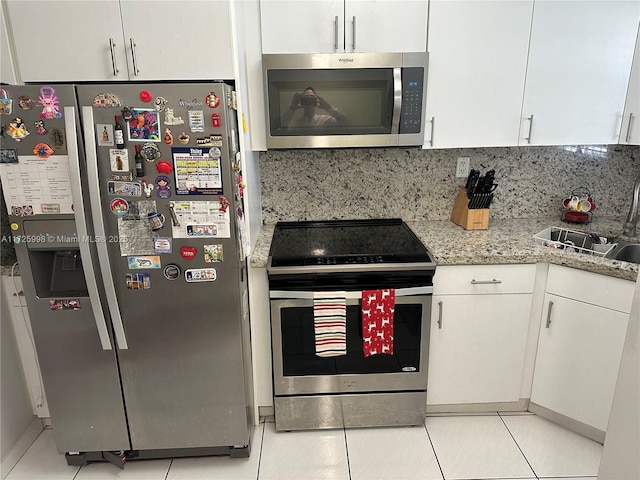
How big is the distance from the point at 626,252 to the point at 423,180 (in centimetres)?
108

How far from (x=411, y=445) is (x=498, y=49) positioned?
1944 mm

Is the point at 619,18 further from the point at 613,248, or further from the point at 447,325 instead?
the point at 447,325

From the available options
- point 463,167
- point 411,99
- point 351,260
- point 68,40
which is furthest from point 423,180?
point 68,40

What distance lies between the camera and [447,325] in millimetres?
2021

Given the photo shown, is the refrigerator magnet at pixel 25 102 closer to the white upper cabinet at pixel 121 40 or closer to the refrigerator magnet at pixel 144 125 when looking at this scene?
the white upper cabinet at pixel 121 40

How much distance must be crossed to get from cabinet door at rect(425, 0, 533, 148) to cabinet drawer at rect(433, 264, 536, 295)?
2.05 feet

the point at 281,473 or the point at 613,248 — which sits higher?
the point at 613,248

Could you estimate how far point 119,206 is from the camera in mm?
1569

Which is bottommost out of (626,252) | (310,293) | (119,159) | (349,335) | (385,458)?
(385,458)

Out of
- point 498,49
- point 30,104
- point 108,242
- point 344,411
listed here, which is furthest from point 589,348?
point 30,104

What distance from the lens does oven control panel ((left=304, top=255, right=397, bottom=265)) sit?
73.7 inches

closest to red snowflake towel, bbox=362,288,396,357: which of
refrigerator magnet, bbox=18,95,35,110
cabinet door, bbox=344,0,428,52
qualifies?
cabinet door, bbox=344,0,428,52

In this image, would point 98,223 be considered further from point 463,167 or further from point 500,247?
point 463,167

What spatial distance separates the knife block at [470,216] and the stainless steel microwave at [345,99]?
1.64 feet
